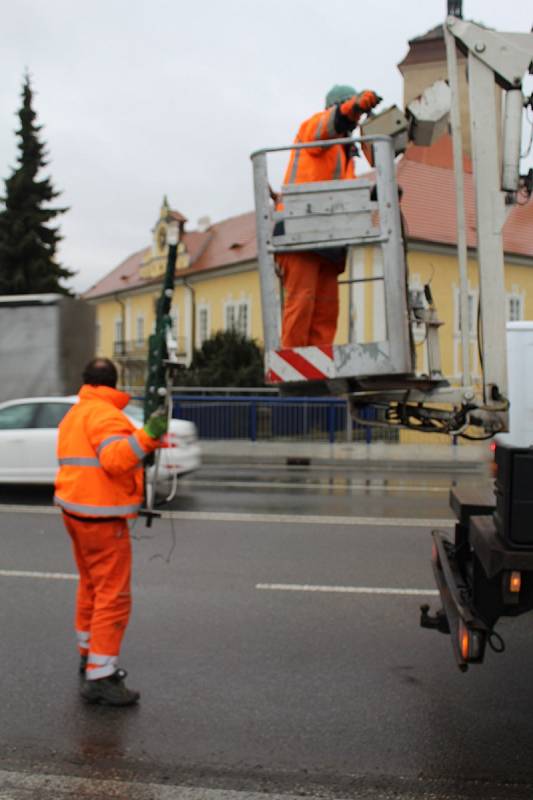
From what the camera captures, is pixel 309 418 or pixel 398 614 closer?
pixel 398 614

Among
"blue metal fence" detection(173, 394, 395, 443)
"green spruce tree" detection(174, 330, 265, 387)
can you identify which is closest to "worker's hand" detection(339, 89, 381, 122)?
"blue metal fence" detection(173, 394, 395, 443)

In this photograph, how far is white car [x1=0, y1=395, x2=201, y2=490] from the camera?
37.4ft

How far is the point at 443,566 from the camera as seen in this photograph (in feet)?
14.0

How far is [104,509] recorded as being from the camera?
4176mm

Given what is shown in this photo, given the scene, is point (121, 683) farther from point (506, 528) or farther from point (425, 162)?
point (425, 162)

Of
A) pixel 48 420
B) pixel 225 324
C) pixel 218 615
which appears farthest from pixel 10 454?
pixel 225 324

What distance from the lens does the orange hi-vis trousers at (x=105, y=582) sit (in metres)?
4.19

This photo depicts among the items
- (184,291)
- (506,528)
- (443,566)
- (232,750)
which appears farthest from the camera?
(184,291)

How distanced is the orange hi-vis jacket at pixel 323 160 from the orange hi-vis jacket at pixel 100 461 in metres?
1.53

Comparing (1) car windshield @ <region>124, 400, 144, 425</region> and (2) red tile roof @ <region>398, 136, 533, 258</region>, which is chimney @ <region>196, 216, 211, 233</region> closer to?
(1) car windshield @ <region>124, 400, 144, 425</region>

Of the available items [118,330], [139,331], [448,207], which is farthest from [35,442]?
[118,330]

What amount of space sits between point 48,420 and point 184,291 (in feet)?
120

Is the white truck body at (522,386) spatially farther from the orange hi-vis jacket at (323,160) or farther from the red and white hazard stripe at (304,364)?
the orange hi-vis jacket at (323,160)

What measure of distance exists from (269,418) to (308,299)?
15.7 meters
